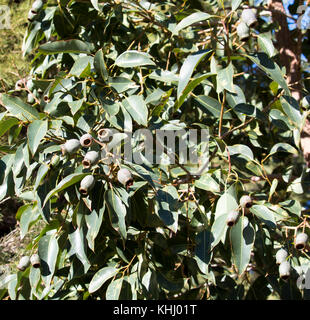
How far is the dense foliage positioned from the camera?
1.19 meters

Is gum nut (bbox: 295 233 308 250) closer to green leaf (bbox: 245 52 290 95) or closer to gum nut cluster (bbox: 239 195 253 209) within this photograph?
gum nut cluster (bbox: 239 195 253 209)

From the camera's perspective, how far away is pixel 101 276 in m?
1.35

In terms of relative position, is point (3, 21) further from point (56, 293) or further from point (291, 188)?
point (291, 188)

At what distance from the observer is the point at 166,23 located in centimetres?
166

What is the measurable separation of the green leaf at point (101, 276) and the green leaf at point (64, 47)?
2.20ft

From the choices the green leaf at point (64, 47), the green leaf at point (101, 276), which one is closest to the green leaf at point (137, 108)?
the green leaf at point (64, 47)

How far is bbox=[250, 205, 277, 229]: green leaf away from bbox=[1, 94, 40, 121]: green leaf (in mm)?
647

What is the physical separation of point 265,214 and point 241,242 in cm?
10

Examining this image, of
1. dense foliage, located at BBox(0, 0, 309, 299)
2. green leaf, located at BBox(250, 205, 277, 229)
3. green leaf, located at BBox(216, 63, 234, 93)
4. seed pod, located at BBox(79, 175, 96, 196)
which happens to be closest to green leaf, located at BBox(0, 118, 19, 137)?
dense foliage, located at BBox(0, 0, 309, 299)

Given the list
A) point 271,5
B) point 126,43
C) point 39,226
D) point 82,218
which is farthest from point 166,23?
point 39,226

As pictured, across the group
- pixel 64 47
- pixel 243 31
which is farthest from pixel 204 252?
pixel 64 47

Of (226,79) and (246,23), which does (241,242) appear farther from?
(246,23)

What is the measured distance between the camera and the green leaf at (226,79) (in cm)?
124

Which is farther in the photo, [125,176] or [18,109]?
[18,109]
